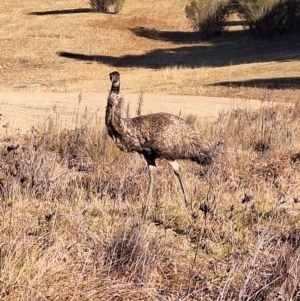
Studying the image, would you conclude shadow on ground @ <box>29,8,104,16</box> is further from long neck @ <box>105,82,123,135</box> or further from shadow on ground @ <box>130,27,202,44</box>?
long neck @ <box>105,82,123,135</box>

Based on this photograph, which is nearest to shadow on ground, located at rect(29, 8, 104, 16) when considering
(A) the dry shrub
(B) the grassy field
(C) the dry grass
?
(C) the dry grass

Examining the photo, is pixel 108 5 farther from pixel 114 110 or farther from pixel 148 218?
pixel 148 218

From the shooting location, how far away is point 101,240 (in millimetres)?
5445

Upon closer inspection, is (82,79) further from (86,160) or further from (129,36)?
(86,160)

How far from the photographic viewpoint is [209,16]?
4881 centimetres

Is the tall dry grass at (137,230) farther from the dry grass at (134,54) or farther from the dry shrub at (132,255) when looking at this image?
the dry grass at (134,54)

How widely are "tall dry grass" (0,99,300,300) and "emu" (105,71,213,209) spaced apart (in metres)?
0.43

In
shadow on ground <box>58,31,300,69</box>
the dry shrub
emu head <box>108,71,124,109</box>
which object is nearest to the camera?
the dry shrub

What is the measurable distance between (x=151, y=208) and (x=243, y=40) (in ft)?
132

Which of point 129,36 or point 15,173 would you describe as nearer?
point 15,173

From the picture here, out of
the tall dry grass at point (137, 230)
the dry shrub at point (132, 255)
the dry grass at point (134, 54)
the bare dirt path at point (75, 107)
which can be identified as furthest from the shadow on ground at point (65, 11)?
the dry shrub at point (132, 255)

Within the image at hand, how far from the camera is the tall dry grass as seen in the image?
4699 mm

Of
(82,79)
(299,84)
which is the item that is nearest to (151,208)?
(299,84)

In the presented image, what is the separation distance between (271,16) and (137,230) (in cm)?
4050
